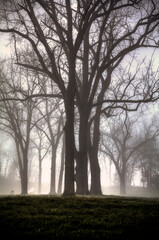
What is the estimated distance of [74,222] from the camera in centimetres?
475

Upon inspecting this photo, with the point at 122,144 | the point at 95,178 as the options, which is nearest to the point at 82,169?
the point at 95,178

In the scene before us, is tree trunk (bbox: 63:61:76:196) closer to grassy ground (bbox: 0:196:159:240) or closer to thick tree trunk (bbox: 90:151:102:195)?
grassy ground (bbox: 0:196:159:240)

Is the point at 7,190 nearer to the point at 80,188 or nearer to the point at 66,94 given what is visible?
the point at 80,188

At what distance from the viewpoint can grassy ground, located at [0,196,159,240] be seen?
402cm

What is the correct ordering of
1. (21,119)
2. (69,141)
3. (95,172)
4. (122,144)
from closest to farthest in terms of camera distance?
(69,141), (95,172), (21,119), (122,144)

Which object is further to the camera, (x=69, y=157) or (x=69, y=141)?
(x=69, y=141)

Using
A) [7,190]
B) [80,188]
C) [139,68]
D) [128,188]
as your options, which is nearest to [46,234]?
[80,188]

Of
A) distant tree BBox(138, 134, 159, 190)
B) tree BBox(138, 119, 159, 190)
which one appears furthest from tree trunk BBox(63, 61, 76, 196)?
distant tree BBox(138, 134, 159, 190)

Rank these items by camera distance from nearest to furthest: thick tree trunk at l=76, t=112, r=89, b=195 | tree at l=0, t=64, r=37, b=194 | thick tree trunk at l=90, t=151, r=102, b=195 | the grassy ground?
1. the grassy ground
2. thick tree trunk at l=76, t=112, r=89, b=195
3. thick tree trunk at l=90, t=151, r=102, b=195
4. tree at l=0, t=64, r=37, b=194

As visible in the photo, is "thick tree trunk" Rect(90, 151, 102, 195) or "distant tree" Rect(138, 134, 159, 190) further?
"distant tree" Rect(138, 134, 159, 190)

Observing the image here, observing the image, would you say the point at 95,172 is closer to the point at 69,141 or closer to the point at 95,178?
the point at 95,178

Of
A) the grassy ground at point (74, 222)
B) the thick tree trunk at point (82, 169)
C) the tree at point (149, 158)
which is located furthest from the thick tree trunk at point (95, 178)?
the tree at point (149, 158)

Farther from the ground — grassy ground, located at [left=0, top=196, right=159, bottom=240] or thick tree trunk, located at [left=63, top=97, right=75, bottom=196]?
thick tree trunk, located at [left=63, top=97, right=75, bottom=196]

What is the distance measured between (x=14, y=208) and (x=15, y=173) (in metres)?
54.9
